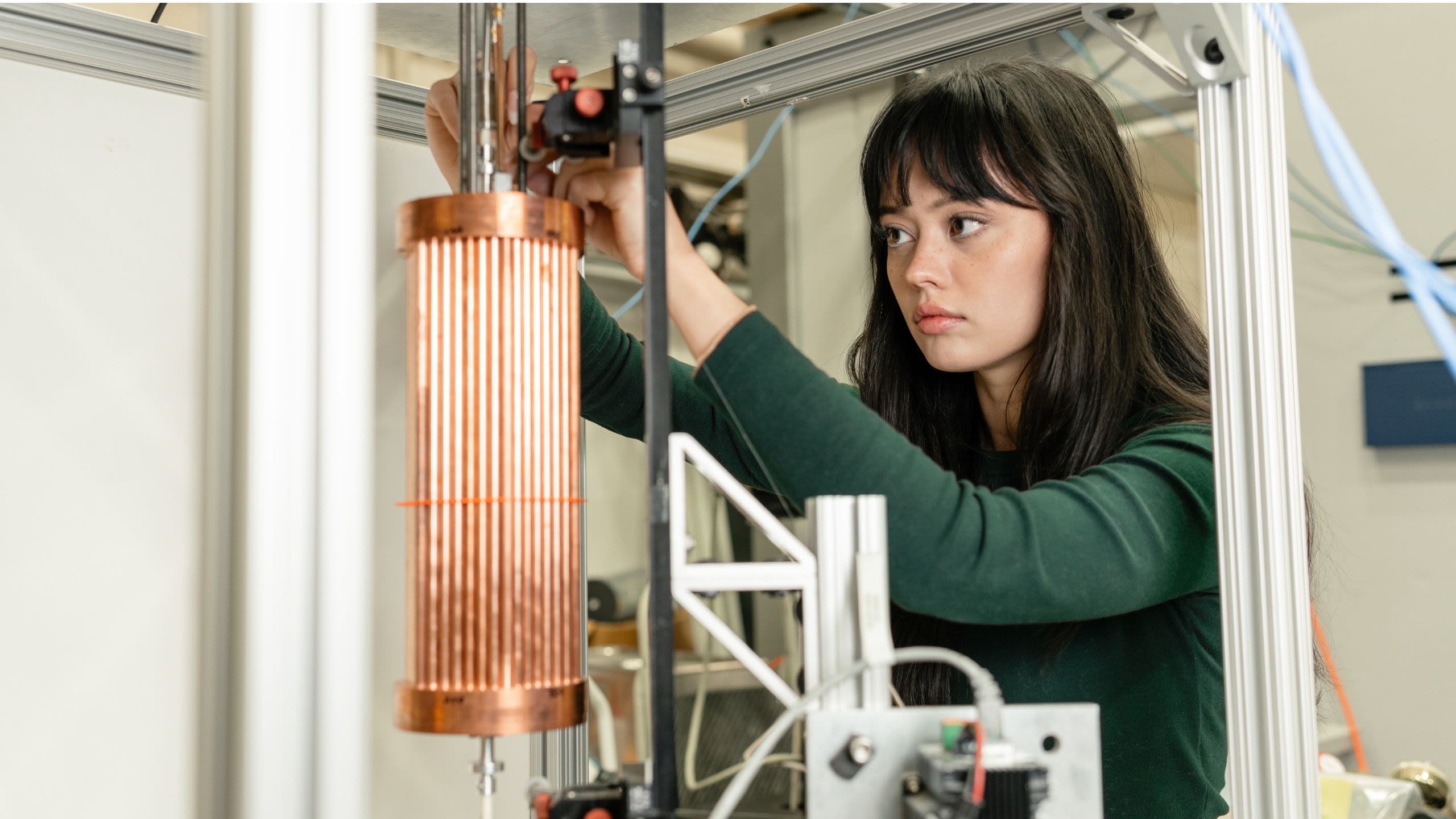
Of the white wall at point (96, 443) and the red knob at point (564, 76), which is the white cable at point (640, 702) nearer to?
the white wall at point (96, 443)

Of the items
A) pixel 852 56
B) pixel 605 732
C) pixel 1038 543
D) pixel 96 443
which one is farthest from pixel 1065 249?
pixel 605 732

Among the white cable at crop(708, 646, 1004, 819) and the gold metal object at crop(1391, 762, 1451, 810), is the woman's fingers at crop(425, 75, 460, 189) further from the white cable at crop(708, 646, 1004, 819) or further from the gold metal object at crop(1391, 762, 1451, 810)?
the gold metal object at crop(1391, 762, 1451, 810)

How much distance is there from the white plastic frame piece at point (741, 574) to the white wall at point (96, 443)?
1.64ft

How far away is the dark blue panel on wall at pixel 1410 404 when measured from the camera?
185cm

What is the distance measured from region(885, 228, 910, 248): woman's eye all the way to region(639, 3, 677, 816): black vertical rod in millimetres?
522

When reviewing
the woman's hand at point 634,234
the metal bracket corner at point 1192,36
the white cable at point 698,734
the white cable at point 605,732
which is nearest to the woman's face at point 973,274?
the metal bracket corner at point 1192,36

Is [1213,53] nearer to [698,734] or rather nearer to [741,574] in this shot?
[741,574]

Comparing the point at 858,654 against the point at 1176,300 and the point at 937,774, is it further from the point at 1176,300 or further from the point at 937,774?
the point at 1176,300

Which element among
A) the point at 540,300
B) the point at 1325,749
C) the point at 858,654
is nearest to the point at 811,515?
the point at 858,654

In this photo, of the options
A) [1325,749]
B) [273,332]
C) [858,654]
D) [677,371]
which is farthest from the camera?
[1325,749]

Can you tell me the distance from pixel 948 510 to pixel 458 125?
441 mm

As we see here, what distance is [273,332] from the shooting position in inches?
19.2

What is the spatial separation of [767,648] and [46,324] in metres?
2.20

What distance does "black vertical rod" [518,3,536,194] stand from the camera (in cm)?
63
